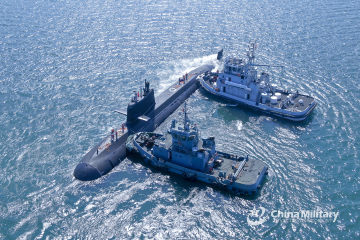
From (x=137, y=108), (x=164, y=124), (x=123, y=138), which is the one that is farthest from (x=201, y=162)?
(x=164, y=124)

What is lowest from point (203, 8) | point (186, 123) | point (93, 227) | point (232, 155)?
point (93, 227)

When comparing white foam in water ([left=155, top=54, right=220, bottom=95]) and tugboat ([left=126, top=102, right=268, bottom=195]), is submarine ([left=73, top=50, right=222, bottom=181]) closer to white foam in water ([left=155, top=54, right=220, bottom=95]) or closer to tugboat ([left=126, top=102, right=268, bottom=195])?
white foam in water ([left=155, top=54, right=220, bottom=95])

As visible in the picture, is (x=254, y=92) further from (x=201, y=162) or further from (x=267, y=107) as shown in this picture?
(x=201, y=162)

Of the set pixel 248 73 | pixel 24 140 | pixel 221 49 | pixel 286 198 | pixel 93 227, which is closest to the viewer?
pixel 93 227

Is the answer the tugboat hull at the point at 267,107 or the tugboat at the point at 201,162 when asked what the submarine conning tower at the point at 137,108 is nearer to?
the tugboat at the point at 201,162

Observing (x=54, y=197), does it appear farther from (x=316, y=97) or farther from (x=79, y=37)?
(x=79, y=37)

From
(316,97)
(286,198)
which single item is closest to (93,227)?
(286,198)

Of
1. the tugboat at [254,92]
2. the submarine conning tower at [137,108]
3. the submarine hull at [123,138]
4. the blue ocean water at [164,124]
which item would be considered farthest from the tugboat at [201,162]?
the tugboat at [254,92]
